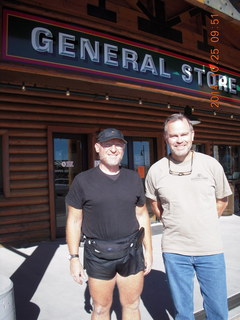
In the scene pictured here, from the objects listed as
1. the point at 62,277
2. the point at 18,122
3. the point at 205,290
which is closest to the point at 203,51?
the point at 18,122

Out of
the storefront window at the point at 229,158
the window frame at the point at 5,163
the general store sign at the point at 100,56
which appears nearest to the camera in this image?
the general store sign at the point at 100,56

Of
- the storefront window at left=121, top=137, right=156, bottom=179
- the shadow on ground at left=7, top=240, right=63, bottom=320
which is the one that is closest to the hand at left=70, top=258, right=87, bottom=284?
the shadow on ground at left=7, top=240, right=63, bottom=320

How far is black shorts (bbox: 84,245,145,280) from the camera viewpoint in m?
2.13

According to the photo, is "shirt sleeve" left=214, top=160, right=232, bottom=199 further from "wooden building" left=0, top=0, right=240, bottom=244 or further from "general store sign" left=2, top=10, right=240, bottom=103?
"general store sign" left=2, top=10, right=240, bottom=103

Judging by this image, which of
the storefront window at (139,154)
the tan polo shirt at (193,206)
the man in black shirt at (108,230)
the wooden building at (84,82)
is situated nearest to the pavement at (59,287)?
the man in black shirt at (108,230)

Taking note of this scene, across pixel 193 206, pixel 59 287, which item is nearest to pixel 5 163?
pixel 59 287

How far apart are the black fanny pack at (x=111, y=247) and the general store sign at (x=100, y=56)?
284 cm

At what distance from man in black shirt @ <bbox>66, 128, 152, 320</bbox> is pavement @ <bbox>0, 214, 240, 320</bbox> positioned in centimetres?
87

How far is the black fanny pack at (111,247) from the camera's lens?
2125mm

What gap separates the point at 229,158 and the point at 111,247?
8703 mm

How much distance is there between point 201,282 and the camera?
2197 mm

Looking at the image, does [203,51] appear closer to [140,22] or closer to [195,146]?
[140,22]

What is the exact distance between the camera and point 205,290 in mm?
2176

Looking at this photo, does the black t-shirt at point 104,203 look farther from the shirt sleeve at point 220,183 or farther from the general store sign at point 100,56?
the general store sign at point 100,56
